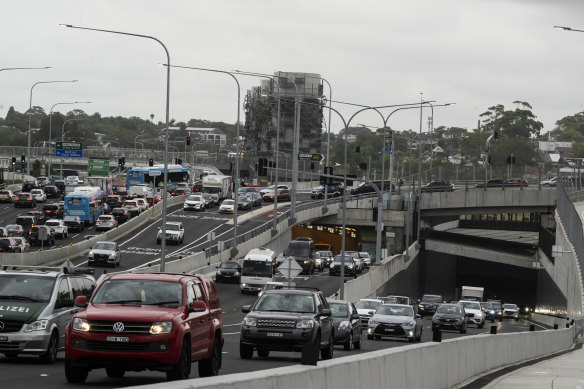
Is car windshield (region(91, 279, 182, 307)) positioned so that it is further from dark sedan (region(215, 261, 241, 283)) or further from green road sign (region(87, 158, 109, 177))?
green road sign (region(87, 158, 109, 177))

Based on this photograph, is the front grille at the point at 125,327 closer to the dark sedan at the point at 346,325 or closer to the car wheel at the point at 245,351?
the car wheel at the point at 245,351

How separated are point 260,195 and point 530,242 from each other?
28.2 m

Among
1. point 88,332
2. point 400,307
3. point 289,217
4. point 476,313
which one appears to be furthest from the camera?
point 289,217

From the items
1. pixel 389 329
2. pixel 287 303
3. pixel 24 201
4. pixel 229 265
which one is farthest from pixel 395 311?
pixel 24 201

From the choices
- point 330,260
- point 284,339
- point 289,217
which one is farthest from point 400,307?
point 289,217

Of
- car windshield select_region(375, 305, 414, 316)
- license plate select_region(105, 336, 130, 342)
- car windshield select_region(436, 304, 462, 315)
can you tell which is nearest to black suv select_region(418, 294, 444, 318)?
car windshield select_region(436, 304, 462, 315)

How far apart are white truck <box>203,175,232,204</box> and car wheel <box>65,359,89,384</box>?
316 feet

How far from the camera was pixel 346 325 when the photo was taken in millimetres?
28484

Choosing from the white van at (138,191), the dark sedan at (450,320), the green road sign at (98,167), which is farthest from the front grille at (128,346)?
the green road sign at (98,167)

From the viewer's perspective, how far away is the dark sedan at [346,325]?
93.2 ft

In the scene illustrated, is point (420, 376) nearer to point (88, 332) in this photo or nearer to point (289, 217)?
point (88, 332)

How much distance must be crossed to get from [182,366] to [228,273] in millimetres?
51751

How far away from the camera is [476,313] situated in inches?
2288

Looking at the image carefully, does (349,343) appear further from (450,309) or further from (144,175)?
(144,175)
